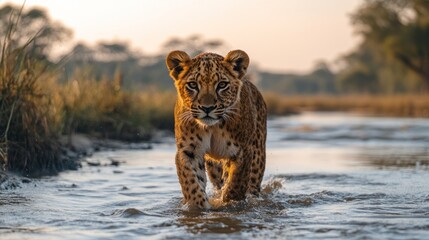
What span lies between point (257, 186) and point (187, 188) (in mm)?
1181

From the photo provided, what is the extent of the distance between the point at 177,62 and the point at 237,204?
1411mm

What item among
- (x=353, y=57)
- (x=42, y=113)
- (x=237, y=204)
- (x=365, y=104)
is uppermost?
(x=353, y=57)

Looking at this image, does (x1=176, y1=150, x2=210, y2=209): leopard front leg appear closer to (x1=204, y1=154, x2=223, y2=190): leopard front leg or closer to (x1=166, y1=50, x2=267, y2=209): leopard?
(x1=166, y1=50, x2=267, y2=209): leopard

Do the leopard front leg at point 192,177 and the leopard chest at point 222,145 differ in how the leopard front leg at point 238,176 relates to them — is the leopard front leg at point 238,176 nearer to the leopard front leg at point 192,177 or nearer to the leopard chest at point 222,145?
the leopard chest at point 222,145

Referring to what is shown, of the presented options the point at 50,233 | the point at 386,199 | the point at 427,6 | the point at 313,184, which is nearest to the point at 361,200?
the point at 386,199

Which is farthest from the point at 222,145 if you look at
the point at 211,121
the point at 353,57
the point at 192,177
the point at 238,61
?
the point at 353,57

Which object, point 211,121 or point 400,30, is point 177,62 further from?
point 400,30

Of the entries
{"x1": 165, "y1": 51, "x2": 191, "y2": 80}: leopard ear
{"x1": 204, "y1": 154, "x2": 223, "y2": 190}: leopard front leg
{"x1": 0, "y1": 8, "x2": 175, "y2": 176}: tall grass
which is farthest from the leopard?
{"x1": 0, "y1": 8, "x2": 175, "y2": 176}: tall grass

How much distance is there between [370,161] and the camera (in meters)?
13.2

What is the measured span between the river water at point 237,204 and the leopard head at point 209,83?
2.94 feet

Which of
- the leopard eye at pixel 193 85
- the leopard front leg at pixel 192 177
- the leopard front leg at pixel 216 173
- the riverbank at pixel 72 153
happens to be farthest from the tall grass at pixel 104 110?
the leopard eye at pixel 193 85

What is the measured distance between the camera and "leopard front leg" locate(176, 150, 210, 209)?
725cm

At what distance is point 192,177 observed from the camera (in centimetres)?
727

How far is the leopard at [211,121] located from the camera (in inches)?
271
